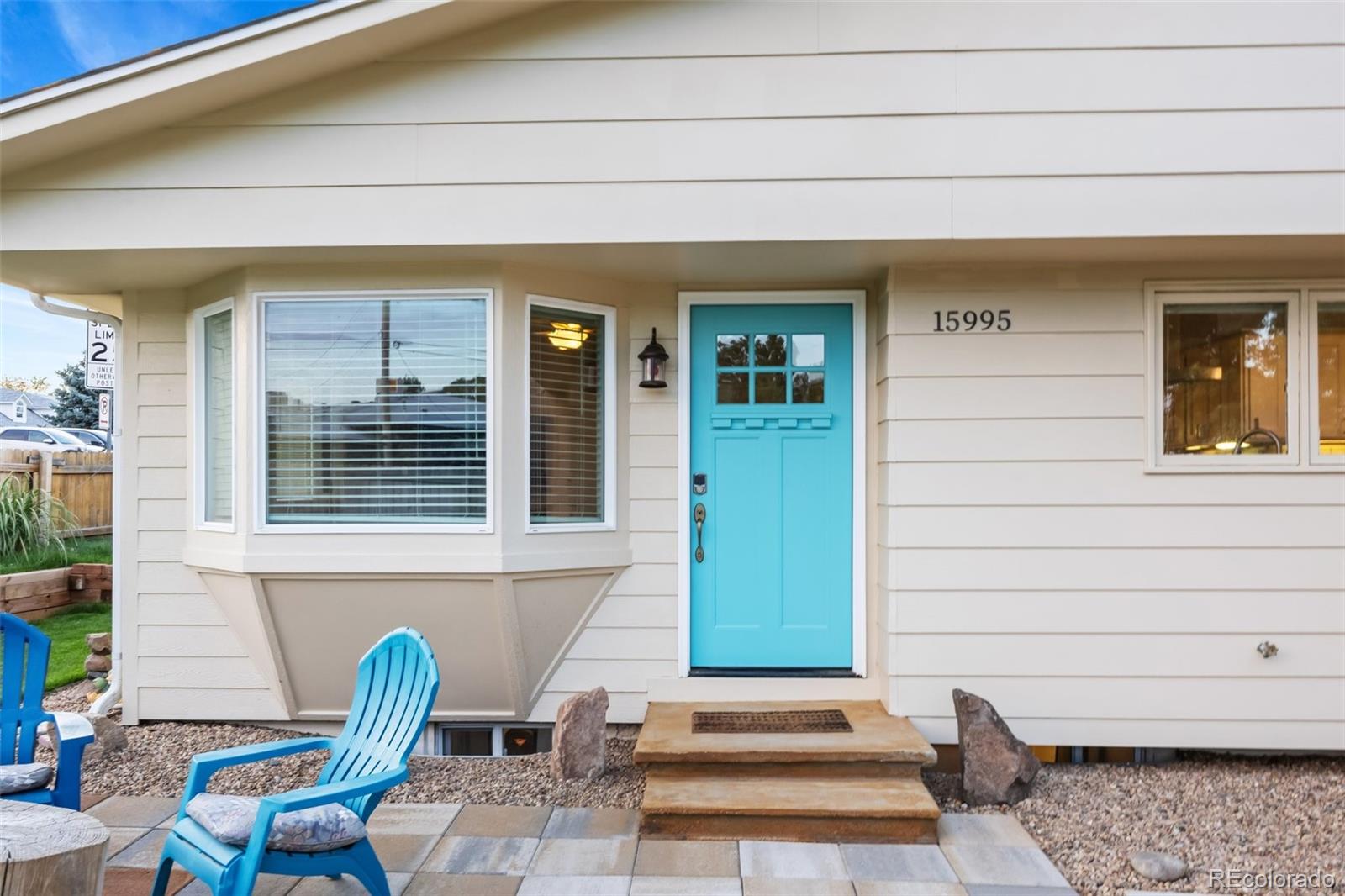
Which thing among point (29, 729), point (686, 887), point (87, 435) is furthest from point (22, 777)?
point (87, 435)

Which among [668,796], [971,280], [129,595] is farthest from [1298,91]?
[129,595]

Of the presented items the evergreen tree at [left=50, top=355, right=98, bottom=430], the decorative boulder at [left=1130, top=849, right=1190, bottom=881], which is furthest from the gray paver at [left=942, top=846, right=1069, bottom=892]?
the evergreen tree at [left=50, top=355, right=98, bottom=430]

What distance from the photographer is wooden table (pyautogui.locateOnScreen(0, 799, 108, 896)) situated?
1.69m

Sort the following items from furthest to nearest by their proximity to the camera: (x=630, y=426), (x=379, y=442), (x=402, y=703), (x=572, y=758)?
(x=630, y=426), (x=379, y=442), (x=572, y=758), (x=402, y=703)

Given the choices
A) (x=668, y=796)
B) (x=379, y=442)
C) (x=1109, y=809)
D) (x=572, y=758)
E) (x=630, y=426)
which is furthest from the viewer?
(x=630, y=426)

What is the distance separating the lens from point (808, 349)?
3.92 m

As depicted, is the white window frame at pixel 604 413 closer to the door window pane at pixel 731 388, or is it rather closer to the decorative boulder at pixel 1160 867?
the door window pane at pixel 731 388

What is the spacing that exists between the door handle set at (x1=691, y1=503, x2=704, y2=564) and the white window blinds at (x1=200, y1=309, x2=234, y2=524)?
227 cm

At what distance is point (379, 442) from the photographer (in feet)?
11.8

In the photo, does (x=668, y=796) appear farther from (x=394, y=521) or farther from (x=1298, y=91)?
(x=1298, y=91)

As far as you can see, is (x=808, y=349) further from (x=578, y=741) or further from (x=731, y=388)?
(x=578, y=741)

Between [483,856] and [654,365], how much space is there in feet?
7.27

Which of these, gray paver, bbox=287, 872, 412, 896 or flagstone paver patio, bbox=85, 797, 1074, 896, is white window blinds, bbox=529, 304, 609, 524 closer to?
flagstone paver patio, bbox=85, 797, 1074, 896

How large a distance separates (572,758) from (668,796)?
2.04ft
